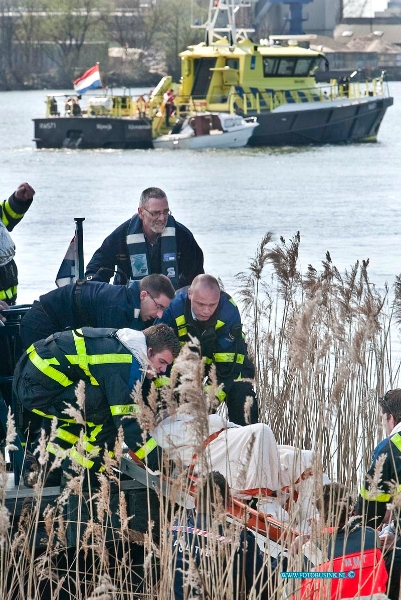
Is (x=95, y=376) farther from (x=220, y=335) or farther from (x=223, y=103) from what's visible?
(x=223, y=103)

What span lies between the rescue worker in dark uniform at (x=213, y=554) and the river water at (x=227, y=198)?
21.3 feet

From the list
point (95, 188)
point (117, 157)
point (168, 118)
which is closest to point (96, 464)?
point (95, 188)

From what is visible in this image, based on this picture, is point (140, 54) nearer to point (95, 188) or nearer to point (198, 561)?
point (95, 188)

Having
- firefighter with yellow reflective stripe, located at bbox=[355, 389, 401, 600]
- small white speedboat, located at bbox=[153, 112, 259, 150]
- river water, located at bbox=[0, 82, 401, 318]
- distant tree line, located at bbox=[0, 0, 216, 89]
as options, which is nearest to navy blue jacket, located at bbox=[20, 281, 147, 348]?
firefighter with yellow reflective stripe, located at bbox=[355, 389, 401, 600]

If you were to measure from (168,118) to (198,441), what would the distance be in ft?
95.9

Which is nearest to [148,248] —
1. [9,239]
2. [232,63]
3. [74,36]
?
[9,239]

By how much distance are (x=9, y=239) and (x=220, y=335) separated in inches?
57.0

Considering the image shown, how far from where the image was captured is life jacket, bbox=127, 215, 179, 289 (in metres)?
6.04

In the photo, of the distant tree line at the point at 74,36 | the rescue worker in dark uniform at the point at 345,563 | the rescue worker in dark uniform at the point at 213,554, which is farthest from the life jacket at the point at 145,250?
the distant tree line at the point at 74,36

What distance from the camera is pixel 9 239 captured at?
613 cm

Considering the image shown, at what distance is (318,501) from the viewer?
3.67m

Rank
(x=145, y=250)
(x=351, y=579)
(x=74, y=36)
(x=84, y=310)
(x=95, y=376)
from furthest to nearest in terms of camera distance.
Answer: (x=74, y=36) < (x=145, y=250) < (x=84, y=310) < (x=95, y=376) < (x=351, y=579)

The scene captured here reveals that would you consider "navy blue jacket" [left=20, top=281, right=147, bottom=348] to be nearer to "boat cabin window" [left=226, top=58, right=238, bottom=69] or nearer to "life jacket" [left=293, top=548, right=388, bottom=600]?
"life jacket" [left=293, top=548, right=388, bottom=600]

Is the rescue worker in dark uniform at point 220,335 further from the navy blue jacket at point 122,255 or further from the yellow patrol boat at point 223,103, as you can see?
the yellow patrol boat at point 223,103
